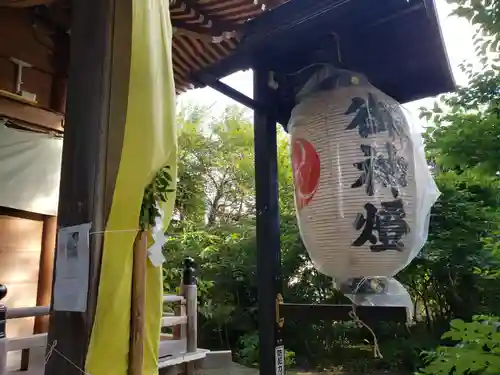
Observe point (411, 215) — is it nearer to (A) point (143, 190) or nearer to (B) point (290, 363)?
(A) point (143, 190)

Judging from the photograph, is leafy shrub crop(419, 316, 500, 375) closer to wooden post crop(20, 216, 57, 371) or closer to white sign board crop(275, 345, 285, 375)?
white sign board crop(275, 345, 285, 375)

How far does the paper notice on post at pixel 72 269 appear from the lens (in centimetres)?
137

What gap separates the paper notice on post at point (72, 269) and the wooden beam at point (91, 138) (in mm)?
18

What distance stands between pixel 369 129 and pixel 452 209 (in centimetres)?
519

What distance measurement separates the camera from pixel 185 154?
11.1 meters

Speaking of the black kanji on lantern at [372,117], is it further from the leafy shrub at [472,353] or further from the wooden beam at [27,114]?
the wooden beam at [27,114]

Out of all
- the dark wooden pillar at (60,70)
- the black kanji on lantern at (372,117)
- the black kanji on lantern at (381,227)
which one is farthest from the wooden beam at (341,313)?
the dark wooden pillar at (60,70)

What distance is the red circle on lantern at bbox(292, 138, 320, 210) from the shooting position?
1.95 m

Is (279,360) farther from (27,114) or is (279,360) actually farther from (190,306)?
(27,114)

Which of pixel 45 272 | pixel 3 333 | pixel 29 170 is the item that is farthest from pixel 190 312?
pixel 3 333

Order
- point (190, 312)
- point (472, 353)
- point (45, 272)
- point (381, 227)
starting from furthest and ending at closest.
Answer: point (190, 312) → point (45, 272) → point (472, 353) → point (381, 227)

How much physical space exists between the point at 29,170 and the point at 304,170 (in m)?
3.01

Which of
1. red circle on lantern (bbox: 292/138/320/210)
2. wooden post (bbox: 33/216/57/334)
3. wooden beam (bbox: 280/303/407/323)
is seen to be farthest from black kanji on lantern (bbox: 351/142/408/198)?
wooden post (bbox: 33/216/57/334)

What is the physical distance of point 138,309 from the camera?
1396 millimetres
